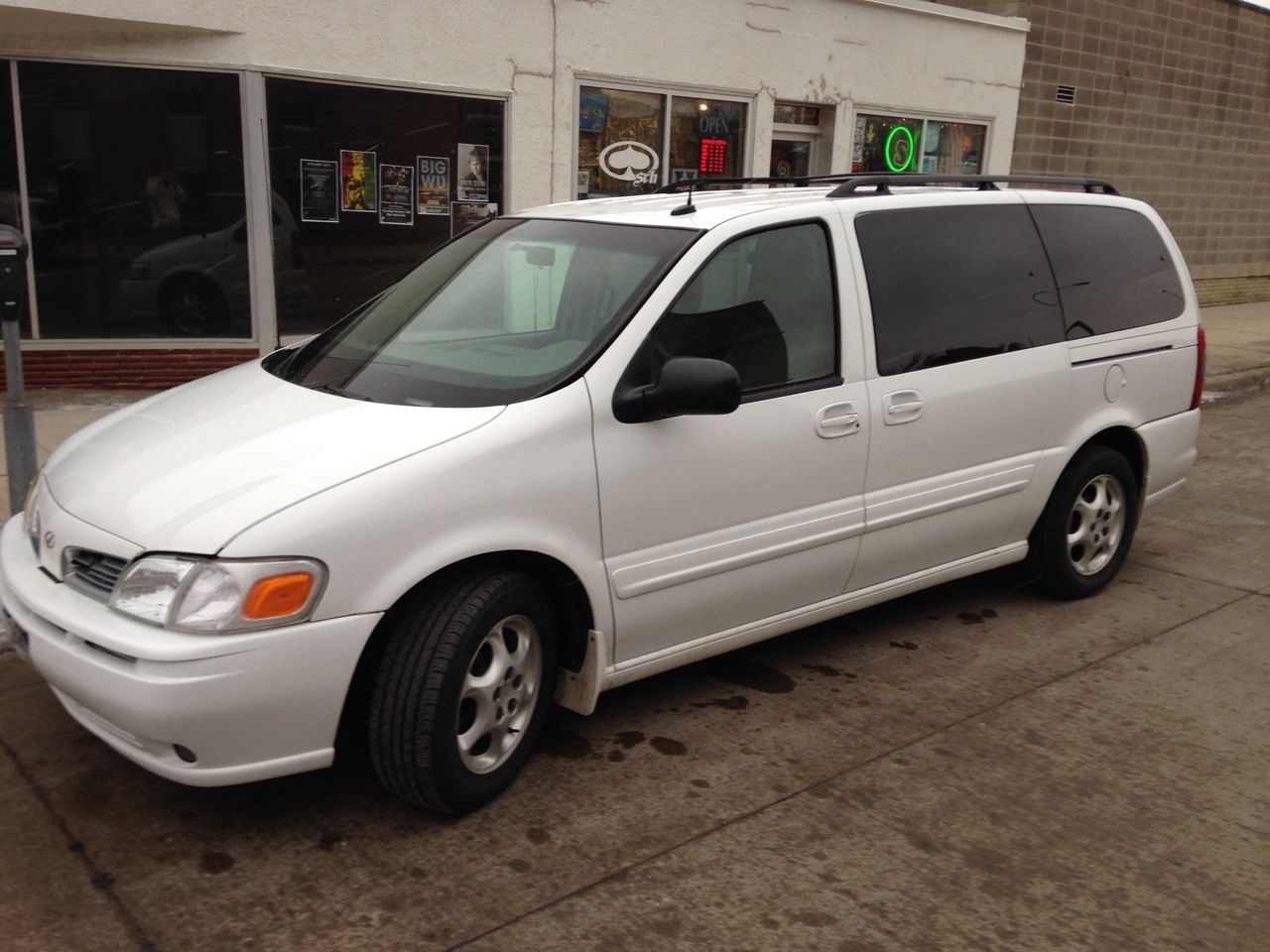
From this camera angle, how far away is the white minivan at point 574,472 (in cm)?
315

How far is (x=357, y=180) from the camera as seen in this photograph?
966cm

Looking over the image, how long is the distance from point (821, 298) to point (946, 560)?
1.31m

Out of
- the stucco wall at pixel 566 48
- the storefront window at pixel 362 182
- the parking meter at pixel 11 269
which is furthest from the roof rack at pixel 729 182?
the stucco wall at pixel 566 48

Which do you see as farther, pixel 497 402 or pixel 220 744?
pixel 497 402

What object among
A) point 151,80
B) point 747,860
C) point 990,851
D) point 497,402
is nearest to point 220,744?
point 497,402

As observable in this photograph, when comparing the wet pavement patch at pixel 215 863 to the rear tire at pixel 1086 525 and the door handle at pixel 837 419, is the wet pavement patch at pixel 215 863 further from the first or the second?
the rear tire at pixel 1086 525

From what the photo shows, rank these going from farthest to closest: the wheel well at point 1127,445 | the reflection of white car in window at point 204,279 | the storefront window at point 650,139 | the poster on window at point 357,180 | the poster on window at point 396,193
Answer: the storefront window at point 650,139
the poster on window at point 396,193
the poster on window at point 357,180
the reflection of white car in window at point 204,279
the wheel well at point 1127,445

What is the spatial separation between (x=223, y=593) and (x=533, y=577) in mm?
969

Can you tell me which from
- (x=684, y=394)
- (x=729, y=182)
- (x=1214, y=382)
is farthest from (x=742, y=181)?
(x=1214, y=382)

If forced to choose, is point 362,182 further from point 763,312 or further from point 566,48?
point 763,312

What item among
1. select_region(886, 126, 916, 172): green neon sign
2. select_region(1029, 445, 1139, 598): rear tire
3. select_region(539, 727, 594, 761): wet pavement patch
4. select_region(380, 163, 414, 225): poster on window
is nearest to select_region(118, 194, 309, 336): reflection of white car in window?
select_region(380, 163, 414, 225): poster on window

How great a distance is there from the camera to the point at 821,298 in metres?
4.33

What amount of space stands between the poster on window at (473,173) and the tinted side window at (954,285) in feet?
19.8

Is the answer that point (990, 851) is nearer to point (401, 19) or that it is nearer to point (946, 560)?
point (946, 560)
